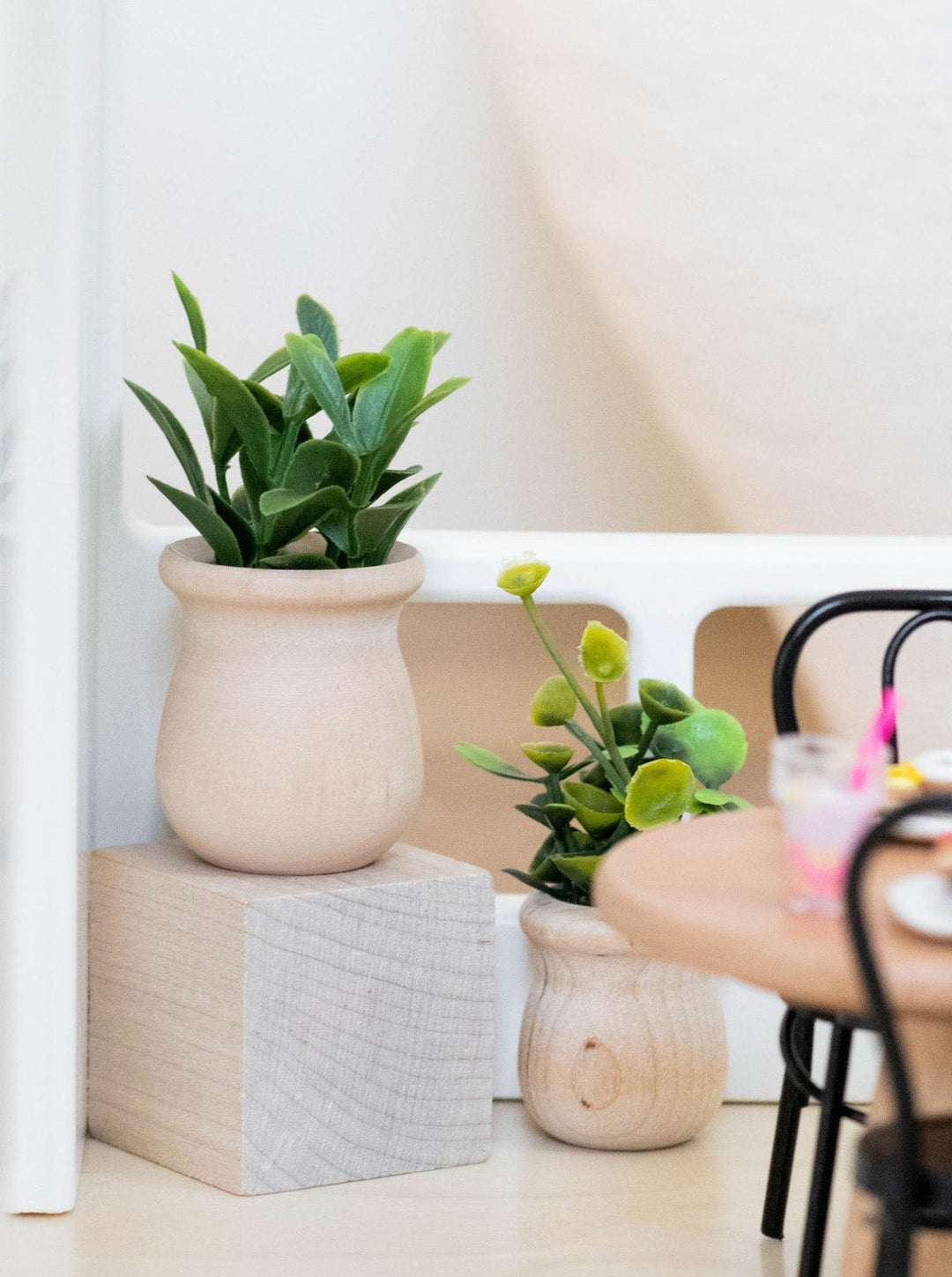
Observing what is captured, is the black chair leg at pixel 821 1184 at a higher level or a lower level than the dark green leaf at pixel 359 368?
lower

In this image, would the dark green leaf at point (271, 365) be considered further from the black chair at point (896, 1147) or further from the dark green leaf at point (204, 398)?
the black chair at point (896, 1147)

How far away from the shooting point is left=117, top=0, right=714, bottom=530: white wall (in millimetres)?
3527

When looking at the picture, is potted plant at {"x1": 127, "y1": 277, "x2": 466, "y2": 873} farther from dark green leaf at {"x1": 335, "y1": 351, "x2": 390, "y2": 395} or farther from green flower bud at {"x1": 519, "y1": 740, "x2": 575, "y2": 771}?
green flower bud at {"x1": 519, "y1": 740, "x2": 575, "y2": 771}

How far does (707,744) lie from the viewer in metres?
1.89

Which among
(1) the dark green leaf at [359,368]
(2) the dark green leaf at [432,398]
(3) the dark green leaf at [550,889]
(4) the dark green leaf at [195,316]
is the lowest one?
(3) the dark green leaf at [550,889]

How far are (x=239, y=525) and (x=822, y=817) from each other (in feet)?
3.29

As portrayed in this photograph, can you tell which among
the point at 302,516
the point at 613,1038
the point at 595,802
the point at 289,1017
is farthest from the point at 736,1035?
the point at 302,516

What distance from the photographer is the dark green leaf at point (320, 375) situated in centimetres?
171

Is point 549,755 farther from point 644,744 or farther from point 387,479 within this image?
point 387,479

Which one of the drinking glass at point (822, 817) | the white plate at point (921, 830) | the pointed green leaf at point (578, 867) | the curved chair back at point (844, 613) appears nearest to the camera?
the drinking glass at point (822, 817)

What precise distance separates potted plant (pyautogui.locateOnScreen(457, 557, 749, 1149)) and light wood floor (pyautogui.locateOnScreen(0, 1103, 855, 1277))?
0.22ft

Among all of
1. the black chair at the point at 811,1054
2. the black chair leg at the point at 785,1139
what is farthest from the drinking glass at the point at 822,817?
the black chair leg at the point at 785,1139

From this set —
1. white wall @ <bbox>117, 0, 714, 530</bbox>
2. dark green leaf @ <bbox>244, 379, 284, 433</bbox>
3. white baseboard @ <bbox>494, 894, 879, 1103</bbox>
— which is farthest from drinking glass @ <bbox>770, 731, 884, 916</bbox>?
white wall @ <bbox>117, 0, 714, 530</bbox>

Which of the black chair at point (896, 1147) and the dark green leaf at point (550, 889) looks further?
the dark green leaf at point (550, 889)
